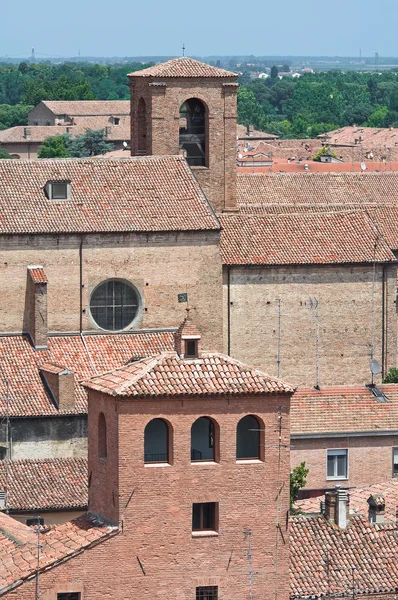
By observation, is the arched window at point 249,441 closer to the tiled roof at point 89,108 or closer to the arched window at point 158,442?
the arched window at point 158,442

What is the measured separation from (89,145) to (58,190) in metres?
78.4

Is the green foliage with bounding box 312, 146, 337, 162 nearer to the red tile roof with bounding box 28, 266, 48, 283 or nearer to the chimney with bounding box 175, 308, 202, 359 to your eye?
the red tile roof with bounding box 28, 266, 48, 283

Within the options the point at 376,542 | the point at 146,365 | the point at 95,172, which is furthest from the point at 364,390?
the point at 146,365

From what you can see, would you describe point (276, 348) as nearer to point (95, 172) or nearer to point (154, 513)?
point (95, 172)

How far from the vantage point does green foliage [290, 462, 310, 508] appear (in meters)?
43.9

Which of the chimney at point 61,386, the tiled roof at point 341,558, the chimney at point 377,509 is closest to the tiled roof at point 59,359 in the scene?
the chimney at point 61,386

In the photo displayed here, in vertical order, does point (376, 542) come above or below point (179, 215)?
below

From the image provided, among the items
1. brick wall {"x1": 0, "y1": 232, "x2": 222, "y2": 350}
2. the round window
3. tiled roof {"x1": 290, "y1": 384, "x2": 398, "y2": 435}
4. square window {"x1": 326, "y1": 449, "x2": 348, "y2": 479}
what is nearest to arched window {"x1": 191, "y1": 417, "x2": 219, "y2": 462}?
tiled roof {"x1": 290, "y1": 384, "x2": 398, "y2": 435}

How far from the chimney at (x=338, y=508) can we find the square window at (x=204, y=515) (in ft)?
18.6

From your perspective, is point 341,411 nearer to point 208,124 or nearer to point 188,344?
point 208,124

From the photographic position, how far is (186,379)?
32281 mm

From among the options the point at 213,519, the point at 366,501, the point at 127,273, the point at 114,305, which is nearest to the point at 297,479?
the point at 366,501

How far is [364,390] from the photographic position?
5056cm

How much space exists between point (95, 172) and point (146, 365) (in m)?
20.5
